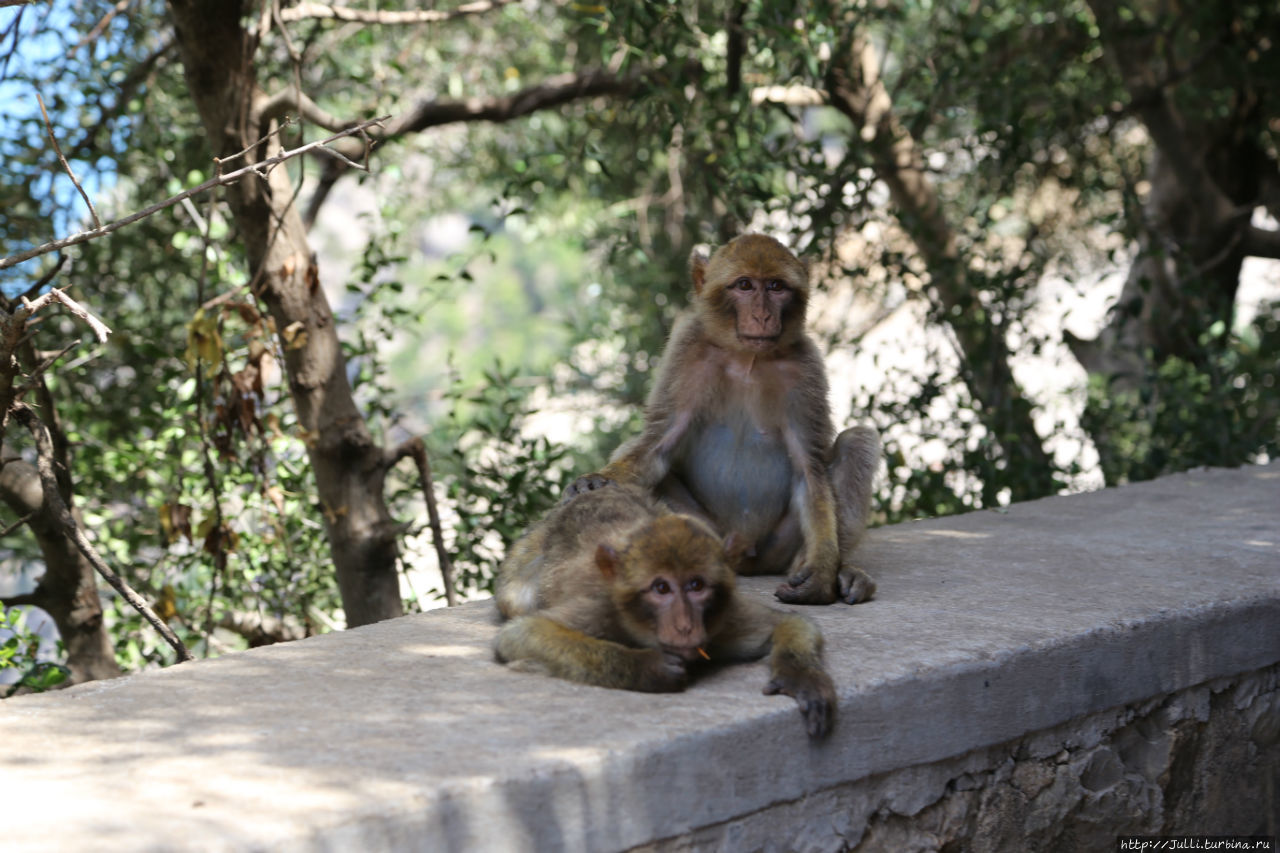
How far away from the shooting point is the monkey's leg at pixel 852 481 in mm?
4238

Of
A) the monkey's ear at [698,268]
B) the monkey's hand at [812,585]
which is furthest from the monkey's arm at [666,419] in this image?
the monkey's hand at [812,585]

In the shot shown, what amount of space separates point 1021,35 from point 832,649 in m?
6.40

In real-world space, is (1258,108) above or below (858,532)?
above

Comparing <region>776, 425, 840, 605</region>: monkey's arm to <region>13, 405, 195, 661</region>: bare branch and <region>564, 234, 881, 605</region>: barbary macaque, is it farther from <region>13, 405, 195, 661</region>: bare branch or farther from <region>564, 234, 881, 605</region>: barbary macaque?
<region>13, 405, 195, 661</region>: bare branch

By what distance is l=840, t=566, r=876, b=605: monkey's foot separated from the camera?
3838 millimetres

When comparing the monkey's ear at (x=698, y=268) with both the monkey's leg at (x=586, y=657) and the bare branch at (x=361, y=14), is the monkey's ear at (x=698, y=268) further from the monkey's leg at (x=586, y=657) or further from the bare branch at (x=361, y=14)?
the bare branch at (x=361, y=14)

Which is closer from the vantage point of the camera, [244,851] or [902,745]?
[244,851]

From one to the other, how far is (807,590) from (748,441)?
0.69 metres

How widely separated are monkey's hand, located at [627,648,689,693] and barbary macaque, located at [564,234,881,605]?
132 centimetres

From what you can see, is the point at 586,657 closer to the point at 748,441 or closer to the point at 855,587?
the point at 855,587

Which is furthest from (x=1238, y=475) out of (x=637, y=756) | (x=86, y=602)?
(x=86, y=602)

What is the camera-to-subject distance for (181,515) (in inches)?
191

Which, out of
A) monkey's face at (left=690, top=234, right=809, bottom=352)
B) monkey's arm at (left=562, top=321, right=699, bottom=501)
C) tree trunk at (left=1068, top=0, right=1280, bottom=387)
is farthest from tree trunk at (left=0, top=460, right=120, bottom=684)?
tree trunk at (left=1068, top=0, right=1280, bottom=387)

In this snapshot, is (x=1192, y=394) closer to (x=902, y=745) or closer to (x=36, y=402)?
(x=902, y=745)
